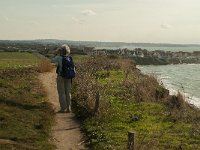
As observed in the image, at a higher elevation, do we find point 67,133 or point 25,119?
point 25,119

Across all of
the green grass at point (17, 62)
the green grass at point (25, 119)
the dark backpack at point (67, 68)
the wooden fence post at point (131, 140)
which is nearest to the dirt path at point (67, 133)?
the green grass at point (25, 119)

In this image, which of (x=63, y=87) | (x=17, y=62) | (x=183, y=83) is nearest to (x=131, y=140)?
(x=63, y=87)

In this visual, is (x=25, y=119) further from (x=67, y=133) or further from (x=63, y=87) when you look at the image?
(x=63, y=87)

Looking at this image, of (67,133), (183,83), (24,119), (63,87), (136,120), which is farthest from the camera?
(183,83)

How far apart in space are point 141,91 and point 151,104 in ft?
7.29

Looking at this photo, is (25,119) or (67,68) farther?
(67,68)

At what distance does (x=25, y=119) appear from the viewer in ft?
47.8

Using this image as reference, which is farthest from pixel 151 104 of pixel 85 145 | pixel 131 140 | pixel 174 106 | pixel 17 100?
pixel 131 140

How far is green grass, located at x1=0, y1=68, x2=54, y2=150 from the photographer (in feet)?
39.5

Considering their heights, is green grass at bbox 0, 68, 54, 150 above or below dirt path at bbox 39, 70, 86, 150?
above

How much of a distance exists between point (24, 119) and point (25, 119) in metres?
0.03

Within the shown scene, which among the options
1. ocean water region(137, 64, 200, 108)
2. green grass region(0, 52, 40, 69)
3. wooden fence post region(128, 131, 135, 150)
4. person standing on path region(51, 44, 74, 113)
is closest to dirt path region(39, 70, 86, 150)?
person standing on path region(51, 44, 74, 113)

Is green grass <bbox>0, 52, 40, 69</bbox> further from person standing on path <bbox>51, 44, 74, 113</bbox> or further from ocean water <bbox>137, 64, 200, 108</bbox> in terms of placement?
person standing on path <bbox>51, 44, 74, 113</bbox>

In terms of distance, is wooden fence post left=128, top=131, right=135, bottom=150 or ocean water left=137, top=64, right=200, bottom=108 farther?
ocean water left=137, top=64, right=200, bottom=108
